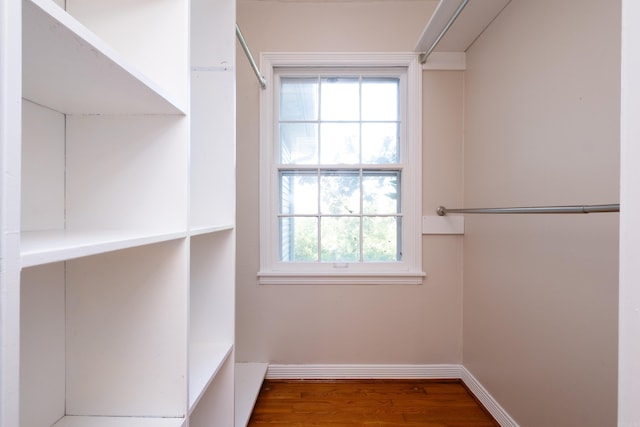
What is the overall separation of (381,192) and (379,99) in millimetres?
656

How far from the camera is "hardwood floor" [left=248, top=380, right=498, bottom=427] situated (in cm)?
153

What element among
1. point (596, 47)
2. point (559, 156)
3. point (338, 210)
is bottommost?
point (338, 210)

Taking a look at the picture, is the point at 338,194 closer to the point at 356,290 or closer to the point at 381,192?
the point at 381,192

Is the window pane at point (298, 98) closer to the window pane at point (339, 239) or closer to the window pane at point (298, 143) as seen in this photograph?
the window pane at point (298, 143)

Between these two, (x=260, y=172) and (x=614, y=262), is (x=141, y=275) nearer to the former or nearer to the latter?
(x=260, y=172)

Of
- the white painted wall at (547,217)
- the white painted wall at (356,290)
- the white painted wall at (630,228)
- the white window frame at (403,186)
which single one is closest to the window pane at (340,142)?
the white window frame at (403,186)

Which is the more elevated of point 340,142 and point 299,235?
point 340,142

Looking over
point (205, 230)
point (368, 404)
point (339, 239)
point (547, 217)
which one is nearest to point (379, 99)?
point (339, 239)

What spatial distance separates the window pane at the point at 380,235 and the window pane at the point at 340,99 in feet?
2.44

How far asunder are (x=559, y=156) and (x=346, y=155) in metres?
1.16

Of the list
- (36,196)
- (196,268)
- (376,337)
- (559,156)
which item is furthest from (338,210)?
(36,196)

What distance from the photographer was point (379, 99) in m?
2.01

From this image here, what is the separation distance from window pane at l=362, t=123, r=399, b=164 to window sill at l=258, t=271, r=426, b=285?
0.78 meters

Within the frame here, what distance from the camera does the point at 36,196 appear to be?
27.7 inches
